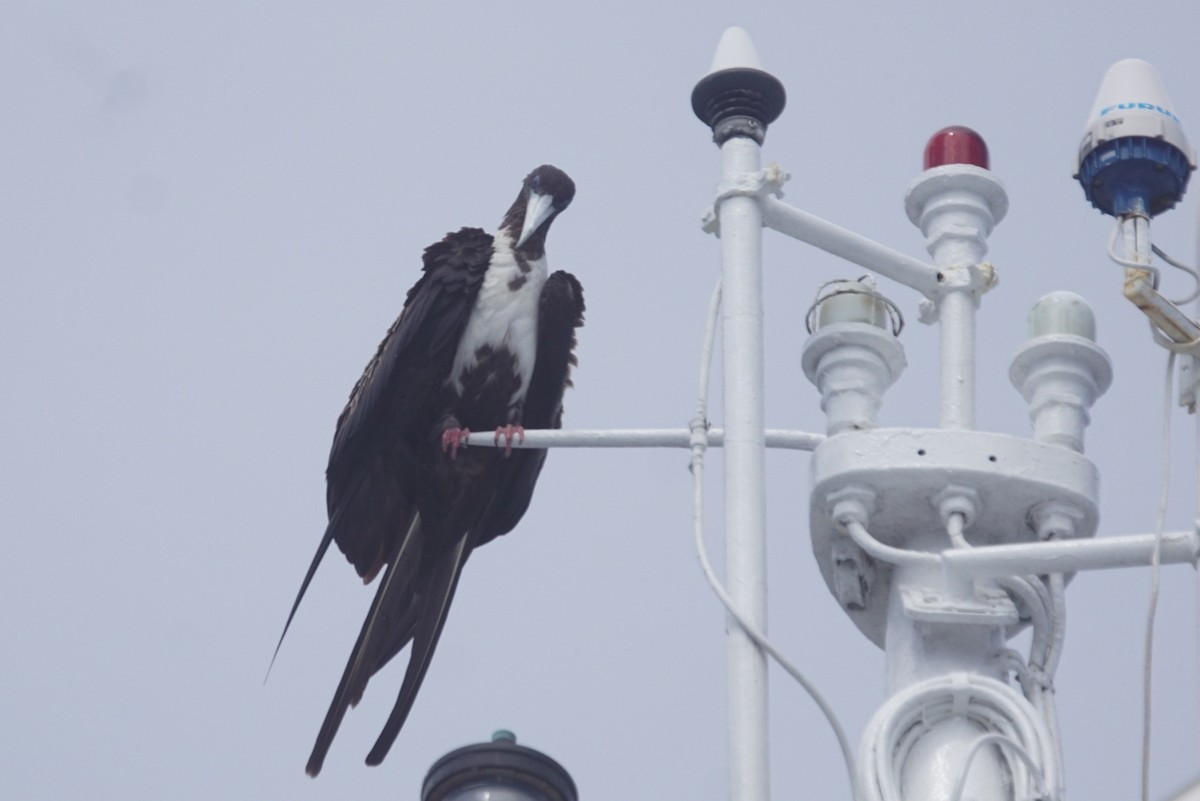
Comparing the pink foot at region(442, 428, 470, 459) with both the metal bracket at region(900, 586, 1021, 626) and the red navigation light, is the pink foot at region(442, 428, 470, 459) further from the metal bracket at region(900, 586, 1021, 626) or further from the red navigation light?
the metal bracket at region(900, 586, 1021, 626)

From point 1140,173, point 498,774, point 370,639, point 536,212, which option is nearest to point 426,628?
point 370,639

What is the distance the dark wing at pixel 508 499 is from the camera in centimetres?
757

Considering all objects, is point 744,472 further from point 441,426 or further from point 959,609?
point 441,426

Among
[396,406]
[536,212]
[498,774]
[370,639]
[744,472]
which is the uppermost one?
[536,212]

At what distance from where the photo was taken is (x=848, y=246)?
4.76 meters

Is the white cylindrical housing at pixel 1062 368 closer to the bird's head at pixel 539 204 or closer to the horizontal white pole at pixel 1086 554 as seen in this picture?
the horizontal white pole at pixel 1086 554

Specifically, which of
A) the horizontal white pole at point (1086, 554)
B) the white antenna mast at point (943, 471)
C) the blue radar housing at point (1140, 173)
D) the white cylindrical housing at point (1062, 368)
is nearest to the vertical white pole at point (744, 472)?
the white antenna mast at point (943, 471)

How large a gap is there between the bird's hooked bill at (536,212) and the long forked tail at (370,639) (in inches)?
73.3

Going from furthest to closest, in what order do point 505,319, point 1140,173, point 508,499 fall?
1. point 505,319
2. point 508,499
3. point 1140,173

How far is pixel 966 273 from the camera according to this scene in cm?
479

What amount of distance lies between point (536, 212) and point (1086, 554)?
614 cm

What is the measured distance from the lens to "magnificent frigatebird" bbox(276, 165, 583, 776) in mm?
7867

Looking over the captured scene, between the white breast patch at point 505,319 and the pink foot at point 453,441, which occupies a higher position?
the white breast patch at point 505,319

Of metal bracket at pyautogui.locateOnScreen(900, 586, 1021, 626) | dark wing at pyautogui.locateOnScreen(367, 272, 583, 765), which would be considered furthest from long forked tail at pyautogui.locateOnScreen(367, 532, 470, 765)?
metal bracket at pyautogui.locateOnScreen(900, 586, 1021, 626)
